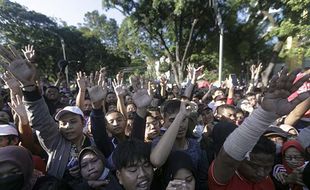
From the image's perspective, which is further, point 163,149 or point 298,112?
point 298,112

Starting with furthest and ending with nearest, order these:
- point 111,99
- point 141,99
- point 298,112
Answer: point 111,99
point 298,112
point 141,99

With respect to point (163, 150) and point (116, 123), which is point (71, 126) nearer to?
point (116, 123)

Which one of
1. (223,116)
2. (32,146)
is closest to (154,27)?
(223,116)

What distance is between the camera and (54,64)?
110 feet

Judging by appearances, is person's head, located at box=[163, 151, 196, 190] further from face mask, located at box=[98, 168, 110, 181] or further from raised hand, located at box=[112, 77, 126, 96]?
raised hand, located at box=[112, 77, 126, 96]

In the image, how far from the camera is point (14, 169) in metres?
2.01

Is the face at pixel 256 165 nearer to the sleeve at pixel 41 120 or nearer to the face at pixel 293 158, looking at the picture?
the face at pixel 293 158

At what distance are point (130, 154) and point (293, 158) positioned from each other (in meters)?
1.42

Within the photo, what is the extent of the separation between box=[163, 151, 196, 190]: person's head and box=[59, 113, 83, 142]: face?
42.4 inches

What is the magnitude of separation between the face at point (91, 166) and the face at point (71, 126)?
0.34 meters

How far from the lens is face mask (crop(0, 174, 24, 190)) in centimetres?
194

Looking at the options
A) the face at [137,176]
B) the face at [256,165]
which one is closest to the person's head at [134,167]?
the face at [137,176]

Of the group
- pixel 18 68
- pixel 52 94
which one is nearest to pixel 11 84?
pixel 18 68

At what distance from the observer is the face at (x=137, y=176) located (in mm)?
2137
